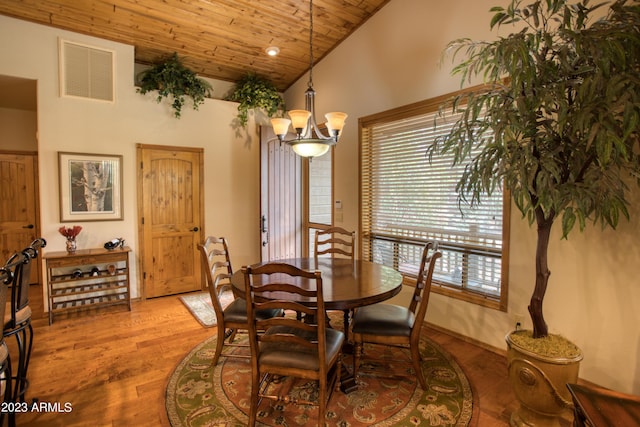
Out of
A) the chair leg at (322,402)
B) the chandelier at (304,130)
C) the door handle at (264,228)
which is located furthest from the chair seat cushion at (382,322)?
the door handle at (264,228)

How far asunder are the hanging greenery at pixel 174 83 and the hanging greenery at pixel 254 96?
1.75 ft

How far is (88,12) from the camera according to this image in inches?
136

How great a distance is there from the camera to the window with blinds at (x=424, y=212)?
2.89 m

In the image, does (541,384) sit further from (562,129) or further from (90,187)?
(90,187)

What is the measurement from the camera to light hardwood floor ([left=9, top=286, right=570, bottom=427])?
207cm

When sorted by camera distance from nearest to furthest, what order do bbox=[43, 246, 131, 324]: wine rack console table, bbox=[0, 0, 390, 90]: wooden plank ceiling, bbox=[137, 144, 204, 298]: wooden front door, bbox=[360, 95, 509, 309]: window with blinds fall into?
1. bbox=[360, 95, 509, 309]: window with blinds
2. bbox=[0, 0, 390, 90]: wooden plank ceiling
3. bbox=[43, 246, 131, 324]: wine rack console table
4. bbox=[137, 144, 204, 298]: wooden front door

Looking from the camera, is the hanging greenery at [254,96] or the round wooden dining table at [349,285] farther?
the hanging greenery at [254,96]

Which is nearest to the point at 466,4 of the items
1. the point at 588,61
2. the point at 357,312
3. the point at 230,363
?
the point at 588,61

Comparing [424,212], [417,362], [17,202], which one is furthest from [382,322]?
[17,202]

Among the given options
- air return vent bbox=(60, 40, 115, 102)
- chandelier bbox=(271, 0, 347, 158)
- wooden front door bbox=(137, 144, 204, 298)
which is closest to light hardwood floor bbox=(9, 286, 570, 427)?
wooden front door bbox=(137, 144, 204, 298)

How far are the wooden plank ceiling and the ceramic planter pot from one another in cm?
367

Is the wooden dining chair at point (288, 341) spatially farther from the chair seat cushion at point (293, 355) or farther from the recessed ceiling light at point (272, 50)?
the recessed ceiling light at point (272, 50)

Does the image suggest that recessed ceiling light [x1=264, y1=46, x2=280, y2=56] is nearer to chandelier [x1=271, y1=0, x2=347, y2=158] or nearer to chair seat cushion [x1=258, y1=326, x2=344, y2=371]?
chandelier [x1=271, y1=0, x2=347, y2=158]

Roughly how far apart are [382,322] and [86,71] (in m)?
4.21
